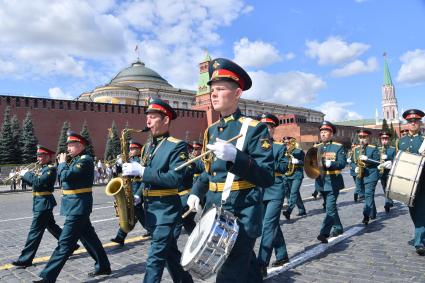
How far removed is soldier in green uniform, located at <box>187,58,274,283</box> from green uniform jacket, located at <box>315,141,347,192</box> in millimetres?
4270

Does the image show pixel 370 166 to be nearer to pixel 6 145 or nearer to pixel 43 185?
pixel 43 185

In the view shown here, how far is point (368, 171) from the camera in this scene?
9922 millimetres

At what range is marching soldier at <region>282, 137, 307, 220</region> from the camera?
10.4m

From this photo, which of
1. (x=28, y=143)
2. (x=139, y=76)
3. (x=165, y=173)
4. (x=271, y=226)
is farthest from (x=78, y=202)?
(x=139, y=76)

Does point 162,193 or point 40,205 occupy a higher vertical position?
point 162,193

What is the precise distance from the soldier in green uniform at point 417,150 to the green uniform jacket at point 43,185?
19.5ft

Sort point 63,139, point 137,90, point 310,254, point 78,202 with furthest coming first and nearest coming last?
point 137,90
point 63,139
point 310,254
point 78,202

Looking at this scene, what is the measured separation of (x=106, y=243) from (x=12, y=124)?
4398cm

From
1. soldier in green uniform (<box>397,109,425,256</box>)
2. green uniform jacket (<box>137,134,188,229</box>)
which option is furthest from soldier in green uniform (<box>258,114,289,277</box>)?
soldier in green uniform (<box>397,109,425,256</box>)

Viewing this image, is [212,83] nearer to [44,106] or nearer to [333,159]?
[333,159]

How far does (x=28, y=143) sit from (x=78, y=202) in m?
44.5

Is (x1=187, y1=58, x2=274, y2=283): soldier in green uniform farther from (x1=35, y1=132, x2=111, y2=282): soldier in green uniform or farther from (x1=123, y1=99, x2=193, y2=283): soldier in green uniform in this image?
(x1=35, y1=132, x2=111, y2=282): soldier in green uniform

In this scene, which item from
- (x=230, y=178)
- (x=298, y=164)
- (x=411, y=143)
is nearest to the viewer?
(x=230, y=178)

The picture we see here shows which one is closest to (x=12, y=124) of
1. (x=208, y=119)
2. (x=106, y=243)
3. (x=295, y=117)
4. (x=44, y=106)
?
(x=44, y=106)
